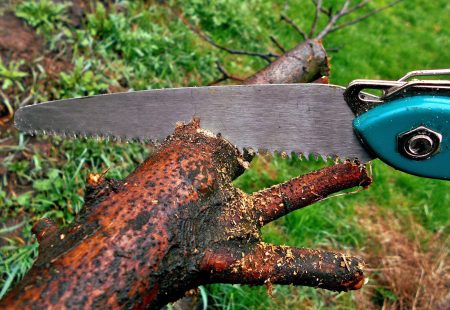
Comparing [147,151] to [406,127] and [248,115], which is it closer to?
[248,115]

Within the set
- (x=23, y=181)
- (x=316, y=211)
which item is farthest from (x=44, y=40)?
(x=316, y=211)

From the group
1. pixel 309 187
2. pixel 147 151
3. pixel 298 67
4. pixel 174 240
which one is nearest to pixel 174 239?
pixel 174 240

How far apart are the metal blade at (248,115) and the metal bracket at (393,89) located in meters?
0.06

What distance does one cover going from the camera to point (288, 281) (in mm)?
1881

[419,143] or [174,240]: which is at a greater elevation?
[419,143]

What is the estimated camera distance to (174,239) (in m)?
1.63

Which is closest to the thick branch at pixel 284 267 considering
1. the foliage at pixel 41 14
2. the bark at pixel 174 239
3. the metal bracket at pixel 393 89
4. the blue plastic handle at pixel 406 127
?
the bark at pixel 174 239

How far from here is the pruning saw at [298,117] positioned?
1.93m

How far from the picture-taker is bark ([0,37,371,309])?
1432mm

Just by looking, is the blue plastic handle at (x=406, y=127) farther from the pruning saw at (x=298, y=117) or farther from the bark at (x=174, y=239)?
the bark at (x=174, y=239)

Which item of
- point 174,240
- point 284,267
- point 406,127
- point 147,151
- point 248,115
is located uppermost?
point 406,127

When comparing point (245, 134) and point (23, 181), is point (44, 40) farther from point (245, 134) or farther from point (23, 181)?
point (245, 134)

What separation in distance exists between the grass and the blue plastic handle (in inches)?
61.5

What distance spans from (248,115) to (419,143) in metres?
0.82
